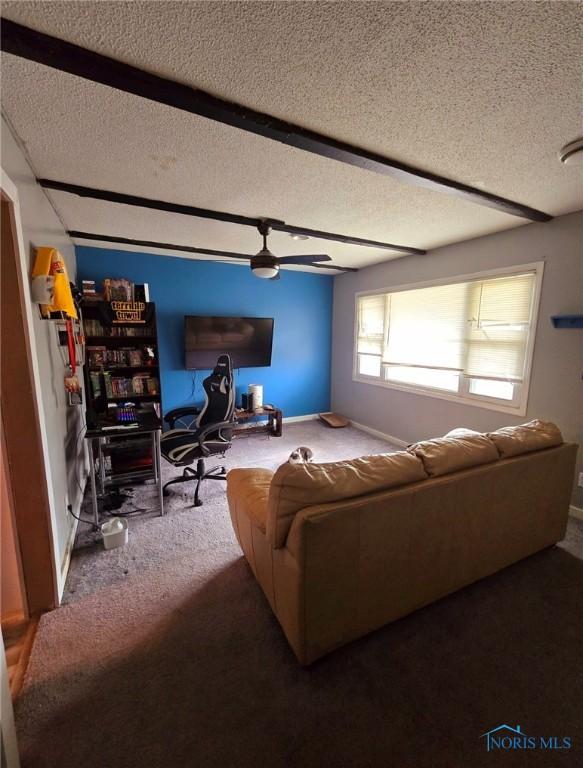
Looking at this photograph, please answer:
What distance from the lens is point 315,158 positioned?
1753mm

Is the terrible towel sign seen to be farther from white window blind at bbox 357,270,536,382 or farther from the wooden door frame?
white window blind at bbox 357,270,536,382

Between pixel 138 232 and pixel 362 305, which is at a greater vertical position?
pixel 138 232

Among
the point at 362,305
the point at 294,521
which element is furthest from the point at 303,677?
the point at 362,305

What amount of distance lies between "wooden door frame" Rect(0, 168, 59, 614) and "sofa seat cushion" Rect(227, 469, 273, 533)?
3.16 feet

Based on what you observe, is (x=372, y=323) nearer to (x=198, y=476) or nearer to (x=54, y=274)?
(x=198, y=476)

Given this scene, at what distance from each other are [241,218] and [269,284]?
198 cm

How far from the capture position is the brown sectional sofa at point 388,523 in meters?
1.25

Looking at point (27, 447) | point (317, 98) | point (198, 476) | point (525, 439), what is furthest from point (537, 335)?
point (27, 447)

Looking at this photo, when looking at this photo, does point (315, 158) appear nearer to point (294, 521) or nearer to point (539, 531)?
point (294, 521)

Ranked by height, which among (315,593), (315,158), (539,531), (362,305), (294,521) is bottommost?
(539,531)

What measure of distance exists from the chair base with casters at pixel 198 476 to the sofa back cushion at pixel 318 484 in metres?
1.61

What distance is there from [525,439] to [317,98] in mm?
2041

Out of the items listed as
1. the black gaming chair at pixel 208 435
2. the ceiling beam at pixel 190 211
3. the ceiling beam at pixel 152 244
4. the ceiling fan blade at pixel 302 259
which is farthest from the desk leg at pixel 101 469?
the ceiling fan blade at pixel 302 259

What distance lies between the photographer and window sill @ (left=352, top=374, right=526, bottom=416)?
2902 mm
